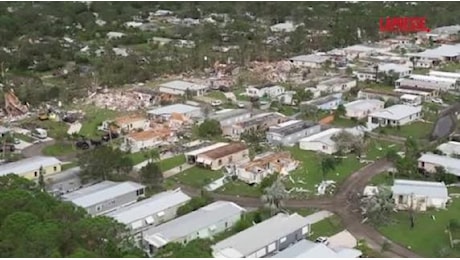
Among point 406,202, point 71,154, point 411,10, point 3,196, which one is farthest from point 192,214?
point 411,10

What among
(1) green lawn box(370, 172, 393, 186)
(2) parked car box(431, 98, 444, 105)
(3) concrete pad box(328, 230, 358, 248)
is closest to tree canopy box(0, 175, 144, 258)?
(3) concrete pad box(328, 230, 358, 248)

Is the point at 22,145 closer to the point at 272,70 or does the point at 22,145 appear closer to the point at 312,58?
the point at 272,70

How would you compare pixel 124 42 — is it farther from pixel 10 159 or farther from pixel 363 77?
pixel 10 159

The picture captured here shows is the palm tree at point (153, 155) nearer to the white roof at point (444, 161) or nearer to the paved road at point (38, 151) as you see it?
the paved road at point (38, 151)

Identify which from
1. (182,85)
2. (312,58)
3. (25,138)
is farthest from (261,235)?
(312,58)

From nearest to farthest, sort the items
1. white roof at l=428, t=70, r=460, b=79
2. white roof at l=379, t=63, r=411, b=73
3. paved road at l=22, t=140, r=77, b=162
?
paved road at l=22, t=140, r=77, b=162
white roof at l=428, t=70, r=460, b=79
white roof at l=379, t=63, r=411, b=73

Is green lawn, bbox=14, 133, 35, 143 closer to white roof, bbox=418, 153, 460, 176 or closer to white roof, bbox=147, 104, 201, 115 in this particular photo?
white roof, bbox=147, 104, 201, 115
